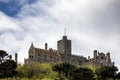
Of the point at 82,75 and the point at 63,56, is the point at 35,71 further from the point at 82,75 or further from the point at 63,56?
the point at 63,56

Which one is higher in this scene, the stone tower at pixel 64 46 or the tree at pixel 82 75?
the stone tower at pixel 64 46

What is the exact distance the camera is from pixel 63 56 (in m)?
132

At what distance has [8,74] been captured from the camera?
311 feet

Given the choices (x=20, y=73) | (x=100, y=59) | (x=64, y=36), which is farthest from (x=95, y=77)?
(x=64, y=36)

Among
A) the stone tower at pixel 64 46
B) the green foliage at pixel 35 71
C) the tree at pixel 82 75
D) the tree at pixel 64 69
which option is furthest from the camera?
the stone tower at pixel 64 46

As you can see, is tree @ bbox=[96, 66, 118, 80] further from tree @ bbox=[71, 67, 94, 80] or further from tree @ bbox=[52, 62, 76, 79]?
tree @ bbox=[52, 62, 76, 79]

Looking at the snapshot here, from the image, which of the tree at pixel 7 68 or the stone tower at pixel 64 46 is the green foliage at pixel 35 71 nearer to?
the tree at pixel 7 68

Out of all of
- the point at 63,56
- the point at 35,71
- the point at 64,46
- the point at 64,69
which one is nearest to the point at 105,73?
the point at 64,69

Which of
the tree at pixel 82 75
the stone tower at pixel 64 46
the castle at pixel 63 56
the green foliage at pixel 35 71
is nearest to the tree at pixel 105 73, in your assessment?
the tree at pixel 82 75

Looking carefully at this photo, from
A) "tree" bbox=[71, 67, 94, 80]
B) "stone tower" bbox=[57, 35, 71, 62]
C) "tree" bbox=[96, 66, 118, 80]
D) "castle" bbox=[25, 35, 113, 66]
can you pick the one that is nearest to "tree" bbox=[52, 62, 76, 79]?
"tree" bbox=[71, 67, 94, 80]

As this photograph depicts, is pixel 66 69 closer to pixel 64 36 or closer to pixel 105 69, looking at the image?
pixel 105 69

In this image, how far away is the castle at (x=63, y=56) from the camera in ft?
409

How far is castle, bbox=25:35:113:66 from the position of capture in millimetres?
124562

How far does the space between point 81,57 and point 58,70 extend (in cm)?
3751
